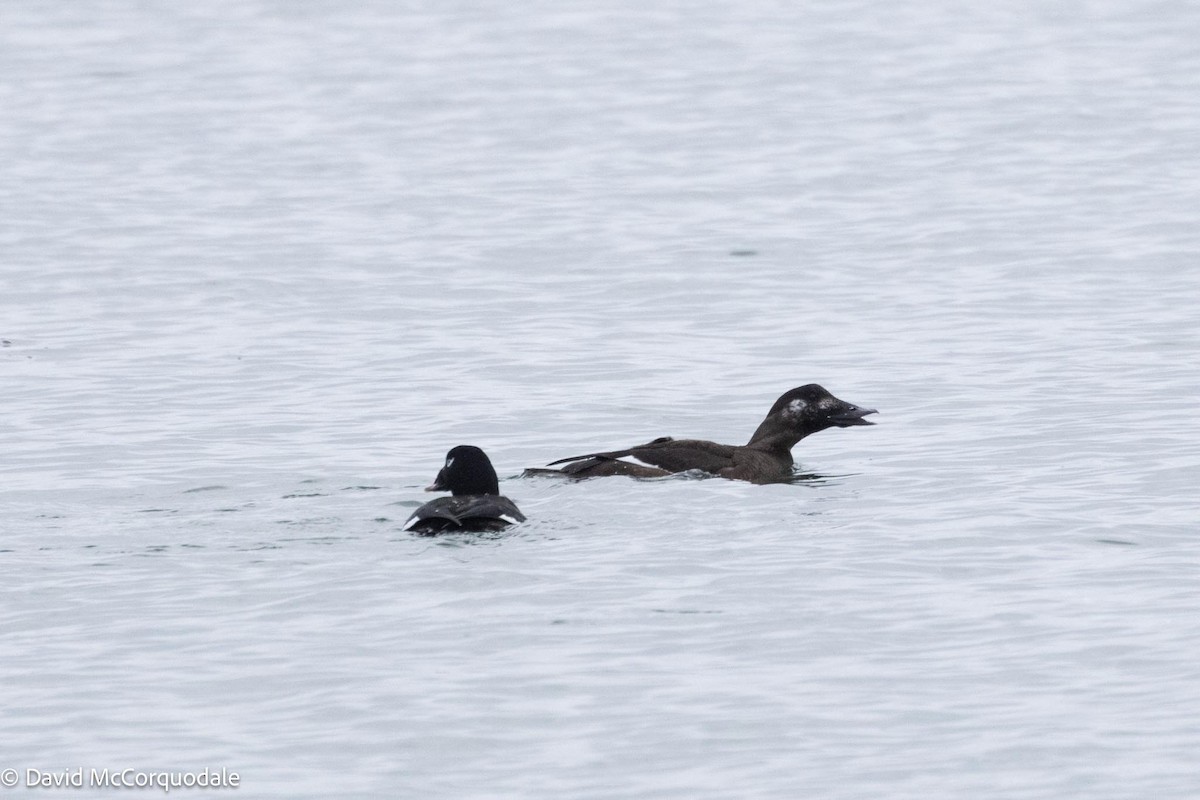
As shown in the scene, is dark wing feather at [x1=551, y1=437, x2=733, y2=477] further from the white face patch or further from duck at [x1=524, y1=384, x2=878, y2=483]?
the white face patch

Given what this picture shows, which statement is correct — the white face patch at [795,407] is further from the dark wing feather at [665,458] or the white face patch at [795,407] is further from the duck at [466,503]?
the duck at [466,503]

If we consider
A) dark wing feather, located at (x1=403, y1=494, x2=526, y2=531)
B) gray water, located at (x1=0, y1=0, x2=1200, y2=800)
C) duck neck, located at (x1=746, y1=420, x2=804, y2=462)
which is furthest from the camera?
duck neck, located at (x1=746, y1=420, x2=804, y2=462)

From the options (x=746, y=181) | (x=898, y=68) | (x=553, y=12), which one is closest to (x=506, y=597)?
(x=746, y=181)

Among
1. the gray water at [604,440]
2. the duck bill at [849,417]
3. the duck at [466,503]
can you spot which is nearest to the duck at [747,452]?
the duck bill at [849,417]

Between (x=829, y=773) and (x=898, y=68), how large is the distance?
122 ft

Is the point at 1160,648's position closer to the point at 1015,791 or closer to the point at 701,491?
the point at 1015,791

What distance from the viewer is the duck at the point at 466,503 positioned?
12164mm

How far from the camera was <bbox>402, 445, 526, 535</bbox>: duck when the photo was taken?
12.2 meters

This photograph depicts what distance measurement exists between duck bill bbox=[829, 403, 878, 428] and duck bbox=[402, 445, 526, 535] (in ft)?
10.9

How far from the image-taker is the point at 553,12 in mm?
54938

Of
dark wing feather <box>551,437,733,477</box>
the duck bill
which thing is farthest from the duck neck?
dark wing feather <box>551,437,733,477</box>

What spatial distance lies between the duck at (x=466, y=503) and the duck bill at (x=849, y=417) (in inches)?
131

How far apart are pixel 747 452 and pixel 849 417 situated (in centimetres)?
113

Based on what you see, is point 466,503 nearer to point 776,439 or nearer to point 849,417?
point 776,439
